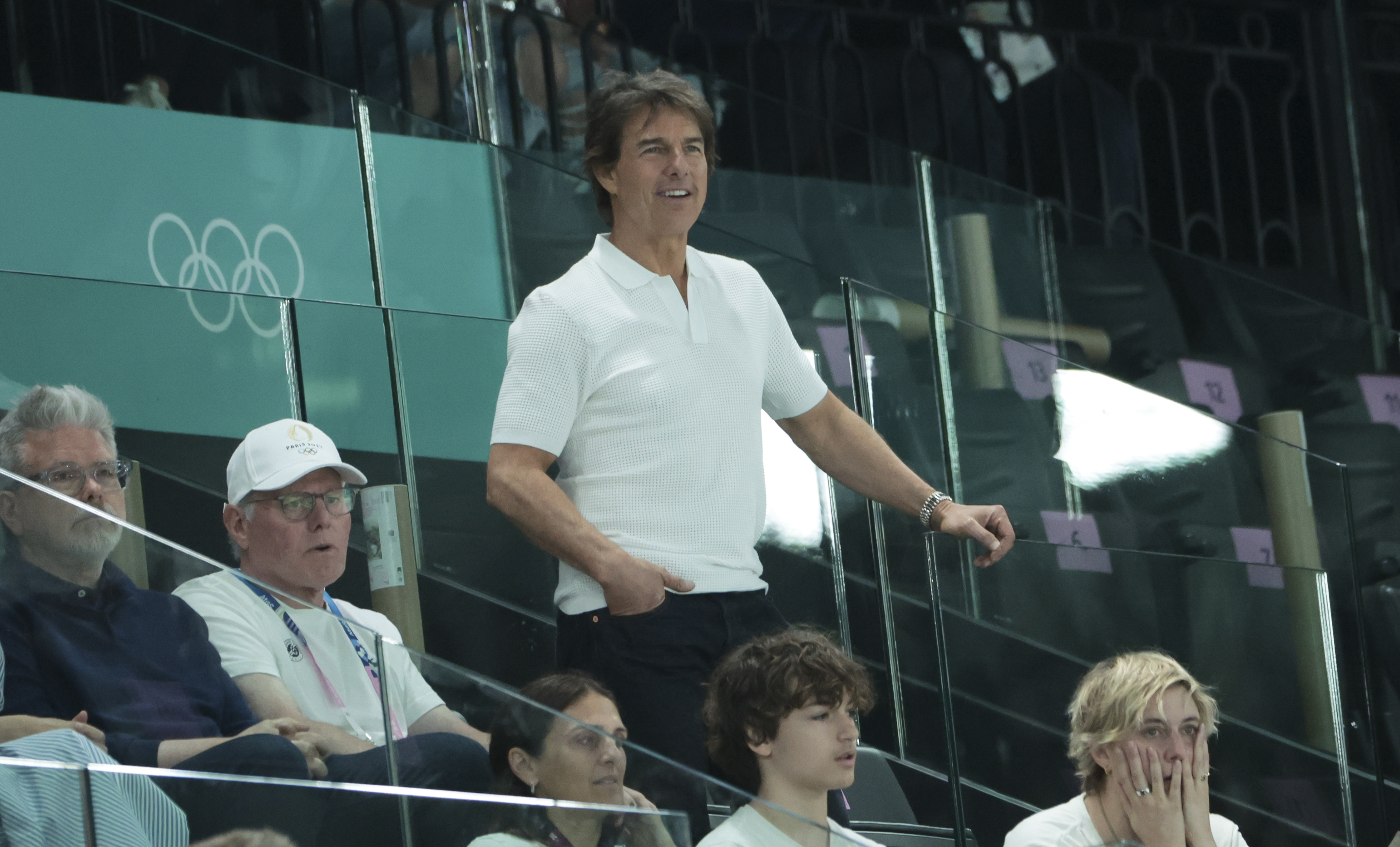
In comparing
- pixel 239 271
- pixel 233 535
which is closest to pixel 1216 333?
pixel 239 271

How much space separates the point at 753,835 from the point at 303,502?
1.01 m

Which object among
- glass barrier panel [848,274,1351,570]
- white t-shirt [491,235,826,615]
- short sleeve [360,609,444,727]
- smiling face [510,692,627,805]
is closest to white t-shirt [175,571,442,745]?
short sleeve [360,609,444,727]

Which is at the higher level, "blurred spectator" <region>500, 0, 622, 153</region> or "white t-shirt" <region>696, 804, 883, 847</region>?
"blurred spectator" <region>500, 0, 622, 153</region>

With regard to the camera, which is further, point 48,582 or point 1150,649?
point 1150,649

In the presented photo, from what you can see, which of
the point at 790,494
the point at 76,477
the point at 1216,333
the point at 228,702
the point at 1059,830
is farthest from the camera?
the point at 1216,333

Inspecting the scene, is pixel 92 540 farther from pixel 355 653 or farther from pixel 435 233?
pixel 435 233

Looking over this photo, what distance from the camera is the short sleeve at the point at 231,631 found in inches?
79.8

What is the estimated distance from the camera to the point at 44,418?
2.54 meters

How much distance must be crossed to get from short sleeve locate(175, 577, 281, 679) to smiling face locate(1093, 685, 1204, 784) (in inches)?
49.3

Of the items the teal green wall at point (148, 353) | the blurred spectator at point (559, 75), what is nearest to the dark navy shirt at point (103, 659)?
the teal green wall at point (148, 353)

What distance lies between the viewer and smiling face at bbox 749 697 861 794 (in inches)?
91.6

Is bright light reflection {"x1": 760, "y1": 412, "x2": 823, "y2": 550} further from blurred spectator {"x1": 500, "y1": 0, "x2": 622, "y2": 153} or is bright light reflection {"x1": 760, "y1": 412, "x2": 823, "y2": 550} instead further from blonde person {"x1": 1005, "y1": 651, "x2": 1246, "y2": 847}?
blurred spectator {"x1": 500, "y1": 0, "x2": 622, "y2": 153}

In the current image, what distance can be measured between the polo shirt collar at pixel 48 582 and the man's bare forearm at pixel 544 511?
1.85 ft

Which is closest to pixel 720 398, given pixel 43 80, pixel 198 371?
pixel 198 371
